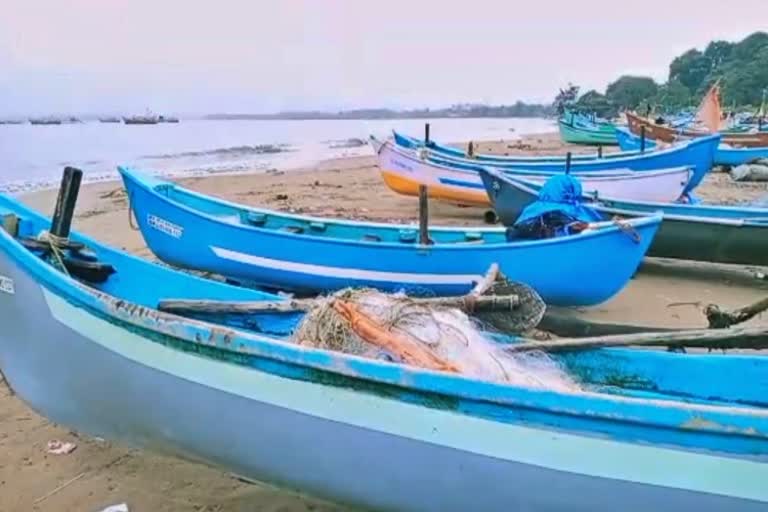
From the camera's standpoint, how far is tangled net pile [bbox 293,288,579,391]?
10.9ft

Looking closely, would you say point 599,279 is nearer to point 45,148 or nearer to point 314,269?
point 314,269

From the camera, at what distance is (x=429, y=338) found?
339cm

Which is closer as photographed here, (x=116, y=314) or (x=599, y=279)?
(x=116, y=314)

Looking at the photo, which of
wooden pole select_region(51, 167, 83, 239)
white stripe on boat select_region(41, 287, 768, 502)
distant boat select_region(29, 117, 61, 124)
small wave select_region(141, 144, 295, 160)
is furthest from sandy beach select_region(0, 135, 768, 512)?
distant boat select_region(29, 117, 61, 124)

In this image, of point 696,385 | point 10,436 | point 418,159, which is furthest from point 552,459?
point 418,159

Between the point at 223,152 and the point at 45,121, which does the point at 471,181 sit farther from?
the point at 45,121

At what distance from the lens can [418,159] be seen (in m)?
12.0

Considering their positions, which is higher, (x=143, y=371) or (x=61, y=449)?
(x=143, y=371)

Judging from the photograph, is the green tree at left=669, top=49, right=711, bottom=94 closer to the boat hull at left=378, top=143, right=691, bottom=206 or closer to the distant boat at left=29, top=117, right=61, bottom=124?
the distant boat at left=29, top=117, right=61, bottom=124

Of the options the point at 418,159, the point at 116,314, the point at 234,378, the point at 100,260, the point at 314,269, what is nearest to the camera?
the point at 234,378

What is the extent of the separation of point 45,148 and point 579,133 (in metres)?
23.9

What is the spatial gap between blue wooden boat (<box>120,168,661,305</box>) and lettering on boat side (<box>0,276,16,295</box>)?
114 inches

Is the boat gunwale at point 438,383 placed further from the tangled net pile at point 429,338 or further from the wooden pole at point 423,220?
the wooden pole at point 423,220

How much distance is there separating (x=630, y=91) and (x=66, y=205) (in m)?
95.1
